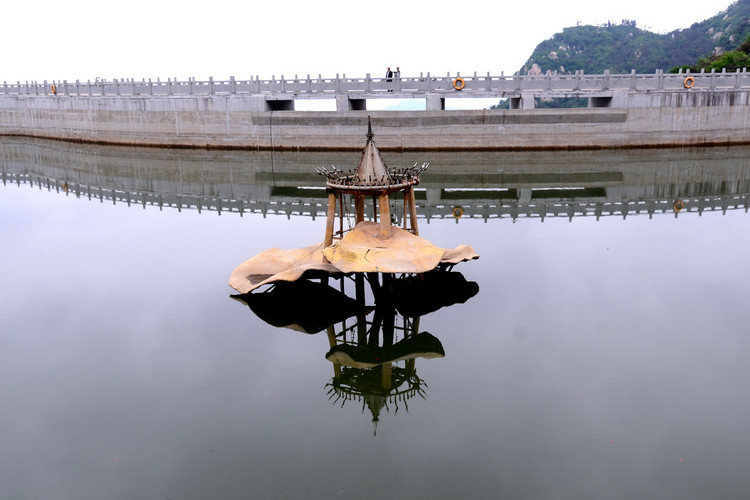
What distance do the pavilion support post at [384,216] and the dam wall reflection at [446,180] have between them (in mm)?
5539

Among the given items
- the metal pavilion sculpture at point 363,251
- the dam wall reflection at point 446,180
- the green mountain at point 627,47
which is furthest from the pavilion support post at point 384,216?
the green mountain at point 627,47

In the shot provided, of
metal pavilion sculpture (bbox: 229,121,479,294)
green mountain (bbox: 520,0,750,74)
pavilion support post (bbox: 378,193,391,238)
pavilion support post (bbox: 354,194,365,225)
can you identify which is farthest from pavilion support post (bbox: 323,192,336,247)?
green mountain (bbox: 520,0,750,74)

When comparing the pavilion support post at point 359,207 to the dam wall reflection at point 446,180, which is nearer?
the pavilion support post at point 359,207

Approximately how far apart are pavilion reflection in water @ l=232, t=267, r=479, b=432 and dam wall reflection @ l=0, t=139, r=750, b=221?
5.47m

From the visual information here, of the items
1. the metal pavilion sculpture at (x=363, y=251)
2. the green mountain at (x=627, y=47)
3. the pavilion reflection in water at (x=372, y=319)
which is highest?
the green mountain at (x=627, y=47)

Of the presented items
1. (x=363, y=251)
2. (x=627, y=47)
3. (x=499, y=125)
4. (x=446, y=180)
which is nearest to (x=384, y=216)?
(x=363, y=251)

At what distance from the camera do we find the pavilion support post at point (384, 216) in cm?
1496

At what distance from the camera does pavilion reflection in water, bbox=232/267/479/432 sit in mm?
11383

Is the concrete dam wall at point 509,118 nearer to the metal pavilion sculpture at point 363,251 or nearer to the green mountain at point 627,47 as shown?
the metal pavilion sculpture at point 363,251

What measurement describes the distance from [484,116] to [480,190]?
11732mm

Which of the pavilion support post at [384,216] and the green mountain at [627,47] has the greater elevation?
the green mountain at [627,47]

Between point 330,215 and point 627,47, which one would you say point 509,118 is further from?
point 627,47

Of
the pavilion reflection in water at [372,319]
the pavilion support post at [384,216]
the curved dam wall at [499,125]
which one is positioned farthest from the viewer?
the curved dam wall at [499,125]

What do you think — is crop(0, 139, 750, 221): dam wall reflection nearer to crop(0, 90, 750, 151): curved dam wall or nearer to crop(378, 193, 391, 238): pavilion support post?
crop(0, 90, 750, 151): curved dam wall
